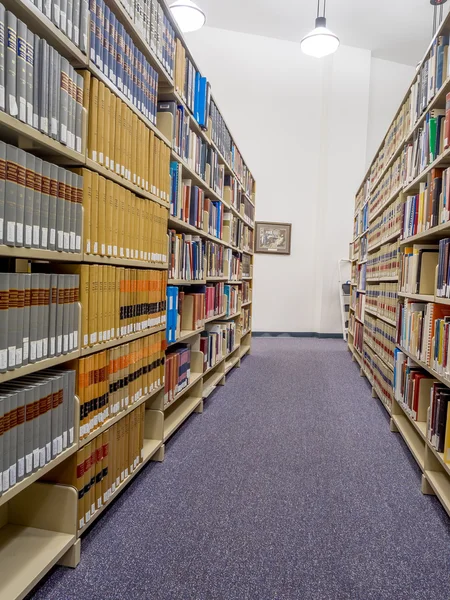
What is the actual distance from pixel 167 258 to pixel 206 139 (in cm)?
108

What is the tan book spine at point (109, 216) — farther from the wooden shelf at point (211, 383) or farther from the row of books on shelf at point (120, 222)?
the wooden shelf at point (211, 383)

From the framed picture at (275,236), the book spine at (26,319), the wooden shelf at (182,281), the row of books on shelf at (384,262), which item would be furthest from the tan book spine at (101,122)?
the framed picture at (275,236)

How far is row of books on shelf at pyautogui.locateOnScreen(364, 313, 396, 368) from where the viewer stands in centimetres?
305

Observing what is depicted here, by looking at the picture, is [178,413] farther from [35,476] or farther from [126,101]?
[126,101]

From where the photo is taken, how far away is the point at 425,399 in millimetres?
2223

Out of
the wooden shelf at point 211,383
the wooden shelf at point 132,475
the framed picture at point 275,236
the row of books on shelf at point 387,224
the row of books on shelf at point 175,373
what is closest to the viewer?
the wooden shelf at point 132,475

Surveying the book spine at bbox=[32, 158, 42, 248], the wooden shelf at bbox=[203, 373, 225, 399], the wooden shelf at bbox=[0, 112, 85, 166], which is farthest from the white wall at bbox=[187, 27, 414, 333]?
the book spine at bbox=[32, 158, 42, 248]

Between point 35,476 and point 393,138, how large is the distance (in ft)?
10.9

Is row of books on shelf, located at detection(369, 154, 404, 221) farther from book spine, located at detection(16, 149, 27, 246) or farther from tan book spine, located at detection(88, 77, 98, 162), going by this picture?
book spine, located at detection(16, 149, 27, 246)

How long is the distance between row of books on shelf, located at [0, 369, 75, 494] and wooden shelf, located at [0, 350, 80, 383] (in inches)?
2.0

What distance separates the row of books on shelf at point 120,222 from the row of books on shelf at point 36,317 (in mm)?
206

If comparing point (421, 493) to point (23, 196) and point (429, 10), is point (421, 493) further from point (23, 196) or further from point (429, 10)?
point (429, 10)

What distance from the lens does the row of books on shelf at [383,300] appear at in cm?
304

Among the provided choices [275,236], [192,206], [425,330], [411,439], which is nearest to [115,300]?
[192,206]
